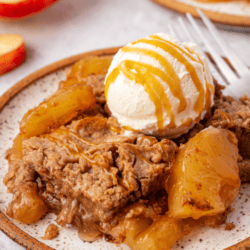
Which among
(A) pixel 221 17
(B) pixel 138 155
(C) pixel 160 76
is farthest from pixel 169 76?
(A) pixel 221 17

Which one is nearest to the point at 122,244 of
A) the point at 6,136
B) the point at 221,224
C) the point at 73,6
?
the point at 221,224

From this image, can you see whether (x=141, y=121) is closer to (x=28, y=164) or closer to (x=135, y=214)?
(x=135, y=214)

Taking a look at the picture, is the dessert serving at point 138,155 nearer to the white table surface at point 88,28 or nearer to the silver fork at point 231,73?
the silver fork at point 231,73

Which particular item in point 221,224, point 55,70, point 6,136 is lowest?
point 221,224

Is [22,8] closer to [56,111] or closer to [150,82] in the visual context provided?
[56,111]

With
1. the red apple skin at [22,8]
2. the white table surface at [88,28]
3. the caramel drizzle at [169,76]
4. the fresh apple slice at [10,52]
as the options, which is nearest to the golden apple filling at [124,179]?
the caramel drizzle at [169,76]
